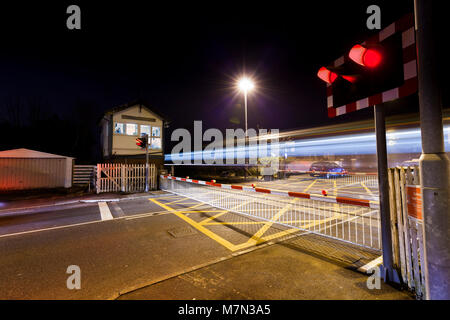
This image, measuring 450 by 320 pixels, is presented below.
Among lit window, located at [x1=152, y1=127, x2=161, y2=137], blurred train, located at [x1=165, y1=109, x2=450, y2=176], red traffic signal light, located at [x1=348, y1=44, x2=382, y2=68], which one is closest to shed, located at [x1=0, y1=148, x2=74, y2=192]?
lit window, located at [x1=152, y1=127, x2=161, y2=137]

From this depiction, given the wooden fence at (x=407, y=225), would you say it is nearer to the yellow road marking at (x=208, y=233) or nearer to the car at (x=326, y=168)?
the yellow road marking at (x=208, y=233)

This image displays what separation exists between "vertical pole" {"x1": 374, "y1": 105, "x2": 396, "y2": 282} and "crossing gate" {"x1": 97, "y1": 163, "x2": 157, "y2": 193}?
1240 centimetres

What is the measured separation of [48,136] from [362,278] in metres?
36.3

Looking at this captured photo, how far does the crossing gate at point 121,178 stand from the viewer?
11661 mm

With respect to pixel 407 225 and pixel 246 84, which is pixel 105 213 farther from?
pixel 246 84

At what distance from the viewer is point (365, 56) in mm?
2471

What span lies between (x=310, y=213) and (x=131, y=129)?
18201 millimetres

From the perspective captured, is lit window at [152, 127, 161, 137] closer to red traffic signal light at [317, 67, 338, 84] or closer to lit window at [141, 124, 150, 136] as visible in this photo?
lit window at [141, 124, 150, 136]

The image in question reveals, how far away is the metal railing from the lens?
457cm

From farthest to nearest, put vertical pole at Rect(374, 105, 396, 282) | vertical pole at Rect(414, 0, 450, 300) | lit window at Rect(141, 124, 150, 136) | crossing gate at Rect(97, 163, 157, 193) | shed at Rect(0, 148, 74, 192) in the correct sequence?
lit window at Rect(141, 124, 150, 136), shed at Rect(0, 148, 74, 192), crossing gate at Rect(97, 163, 157, 193), vertical pole at Rect(374, 105, 396, 282), vertical pole at Rect(414, 0, 450, 300)

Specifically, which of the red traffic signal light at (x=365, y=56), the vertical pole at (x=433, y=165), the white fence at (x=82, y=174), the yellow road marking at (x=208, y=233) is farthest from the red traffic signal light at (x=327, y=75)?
the white fence at (x=82, y=174)

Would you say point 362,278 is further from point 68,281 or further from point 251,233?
point 68,281
